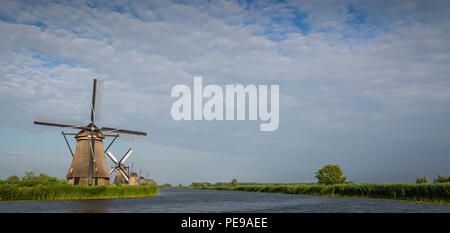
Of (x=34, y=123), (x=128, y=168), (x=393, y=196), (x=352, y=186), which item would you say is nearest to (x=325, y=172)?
(x=352, y=186)

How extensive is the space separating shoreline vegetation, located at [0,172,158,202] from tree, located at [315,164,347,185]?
104ft

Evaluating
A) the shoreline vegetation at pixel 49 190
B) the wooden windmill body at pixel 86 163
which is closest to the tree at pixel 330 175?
the shoreline vegetation at pixel 49 190

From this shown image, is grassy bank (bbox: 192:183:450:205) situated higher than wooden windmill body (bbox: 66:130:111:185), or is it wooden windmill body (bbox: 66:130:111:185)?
wooden windmill body (bbox: 66:130:111:185)

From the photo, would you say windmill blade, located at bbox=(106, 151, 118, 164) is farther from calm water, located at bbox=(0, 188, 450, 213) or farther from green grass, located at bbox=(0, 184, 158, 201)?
calm water, located at bbox=(0, 188, 450, 213)

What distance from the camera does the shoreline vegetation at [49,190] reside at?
27.0 metres

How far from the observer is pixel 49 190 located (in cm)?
2873

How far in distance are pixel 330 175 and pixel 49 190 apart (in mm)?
42713

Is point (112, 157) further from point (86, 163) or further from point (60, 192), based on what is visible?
point (60, 192)

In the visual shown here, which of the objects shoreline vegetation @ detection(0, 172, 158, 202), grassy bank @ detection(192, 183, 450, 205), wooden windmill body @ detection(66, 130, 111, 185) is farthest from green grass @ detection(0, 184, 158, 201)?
grassy bank @ detection(192, 183, 450, 205)

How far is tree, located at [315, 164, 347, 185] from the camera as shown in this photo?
5331 centimetres

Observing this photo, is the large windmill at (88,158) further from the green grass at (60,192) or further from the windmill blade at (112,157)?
the windmill blade at (112,157)

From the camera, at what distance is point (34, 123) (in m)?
37.1
